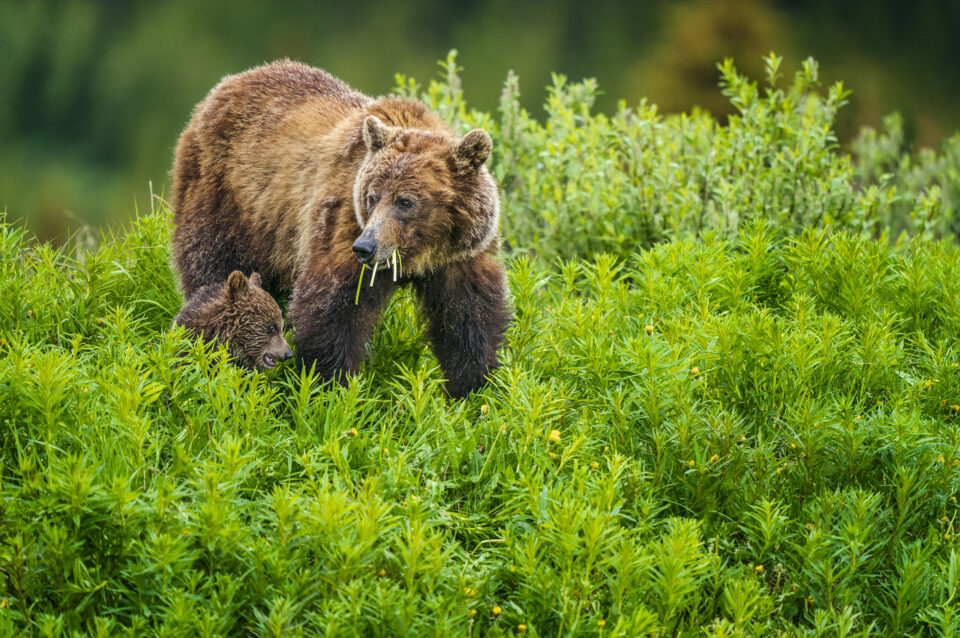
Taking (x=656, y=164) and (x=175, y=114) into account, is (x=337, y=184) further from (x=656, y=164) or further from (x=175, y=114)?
(x=175, y=114)

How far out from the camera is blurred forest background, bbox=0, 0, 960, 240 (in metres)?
14.2

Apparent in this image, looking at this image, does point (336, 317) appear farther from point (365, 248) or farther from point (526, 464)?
point (526, 464)

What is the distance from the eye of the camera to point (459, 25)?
18500mm

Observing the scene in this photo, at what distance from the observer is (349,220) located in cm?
460

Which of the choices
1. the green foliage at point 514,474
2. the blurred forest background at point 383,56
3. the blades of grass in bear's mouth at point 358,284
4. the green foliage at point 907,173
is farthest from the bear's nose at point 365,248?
the blurred forest background at point 383,56

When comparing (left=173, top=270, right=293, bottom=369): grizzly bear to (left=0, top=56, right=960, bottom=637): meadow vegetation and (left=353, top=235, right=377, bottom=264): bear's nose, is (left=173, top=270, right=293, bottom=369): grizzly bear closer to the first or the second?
(left=0, top=56, right=960, bottom=637): meadow vegetation

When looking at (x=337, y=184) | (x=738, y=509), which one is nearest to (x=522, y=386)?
(x=738, y=509)

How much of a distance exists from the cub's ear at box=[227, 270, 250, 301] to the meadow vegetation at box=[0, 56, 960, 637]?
10.9 inches

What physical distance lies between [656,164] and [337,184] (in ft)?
10.5

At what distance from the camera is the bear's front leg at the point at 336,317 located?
4.46 meters

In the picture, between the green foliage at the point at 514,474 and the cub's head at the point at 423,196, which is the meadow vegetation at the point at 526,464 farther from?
the cub's head at the point at 423,196

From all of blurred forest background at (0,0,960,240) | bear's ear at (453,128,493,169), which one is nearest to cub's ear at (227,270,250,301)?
bear's ear at (453,128,493,169)

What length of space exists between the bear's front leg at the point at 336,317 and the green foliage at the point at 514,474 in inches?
6.1

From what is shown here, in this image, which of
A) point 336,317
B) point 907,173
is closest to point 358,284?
point 336,317
